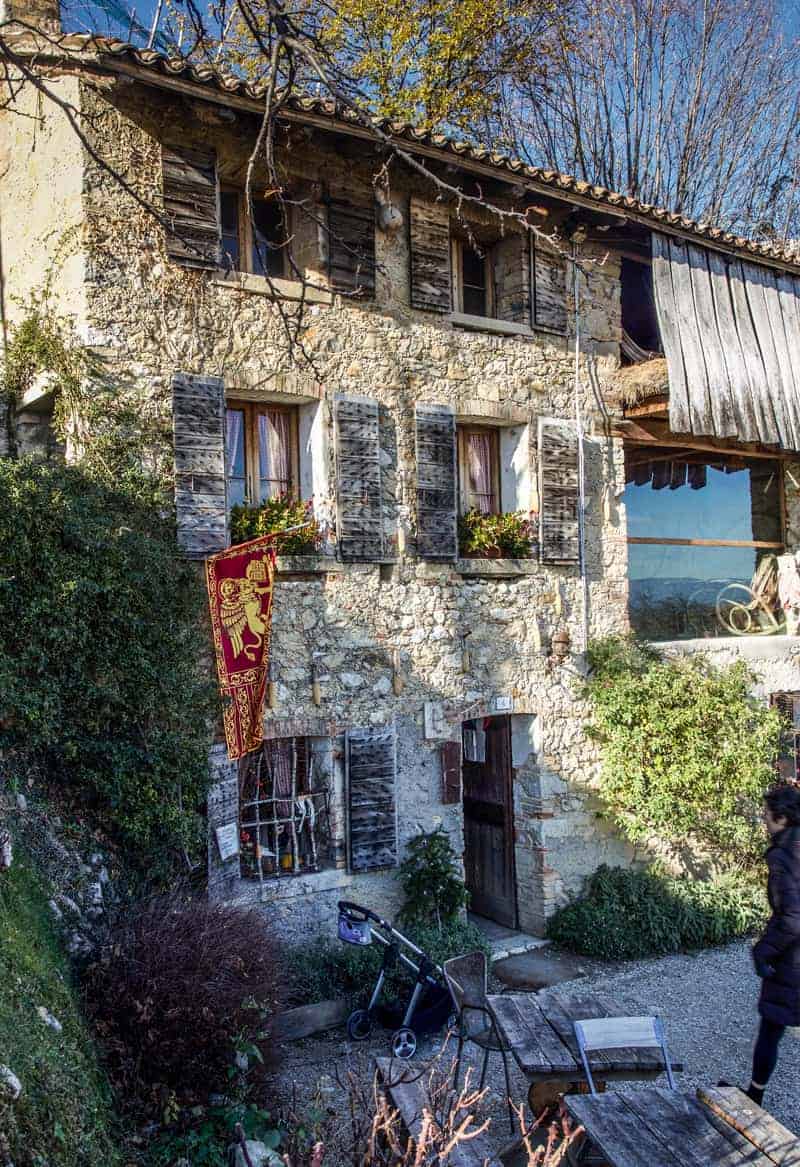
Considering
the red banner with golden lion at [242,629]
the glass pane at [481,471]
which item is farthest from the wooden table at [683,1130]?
the glass pane at [481,471]

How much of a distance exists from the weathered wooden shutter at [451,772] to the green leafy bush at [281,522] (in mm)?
2265

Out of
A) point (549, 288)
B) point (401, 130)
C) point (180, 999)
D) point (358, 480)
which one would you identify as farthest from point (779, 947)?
point (401, 130)

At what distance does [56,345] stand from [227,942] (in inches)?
179

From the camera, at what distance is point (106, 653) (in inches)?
249

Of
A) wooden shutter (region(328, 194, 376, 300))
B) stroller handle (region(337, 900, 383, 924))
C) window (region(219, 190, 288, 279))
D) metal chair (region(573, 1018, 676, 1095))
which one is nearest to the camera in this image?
metal chair (region(573, 1018, 676, 1095))

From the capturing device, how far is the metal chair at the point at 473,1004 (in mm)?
5480

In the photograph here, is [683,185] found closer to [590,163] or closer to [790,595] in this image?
[590,163]

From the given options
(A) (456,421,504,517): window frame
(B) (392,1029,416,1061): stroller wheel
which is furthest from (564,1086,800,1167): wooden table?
(A) (456,421,504,517): window frame

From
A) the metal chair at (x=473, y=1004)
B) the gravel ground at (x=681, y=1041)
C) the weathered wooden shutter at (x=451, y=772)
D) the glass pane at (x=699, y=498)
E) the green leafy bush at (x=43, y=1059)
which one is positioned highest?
the glass pane at (x=699, y=498)

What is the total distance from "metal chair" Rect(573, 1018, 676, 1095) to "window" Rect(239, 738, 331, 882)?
3.48 m

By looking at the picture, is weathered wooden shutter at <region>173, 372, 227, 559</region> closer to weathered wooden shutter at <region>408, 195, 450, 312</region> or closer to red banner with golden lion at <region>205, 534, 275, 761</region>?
red banner with golden lion at <region>205, 534, 275, 761</region>

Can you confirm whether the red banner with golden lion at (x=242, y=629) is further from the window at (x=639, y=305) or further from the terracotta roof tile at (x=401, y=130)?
the window at (x=639, y=305)

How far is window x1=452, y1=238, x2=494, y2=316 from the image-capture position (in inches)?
366

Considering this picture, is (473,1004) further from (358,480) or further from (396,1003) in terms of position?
(358,480)
